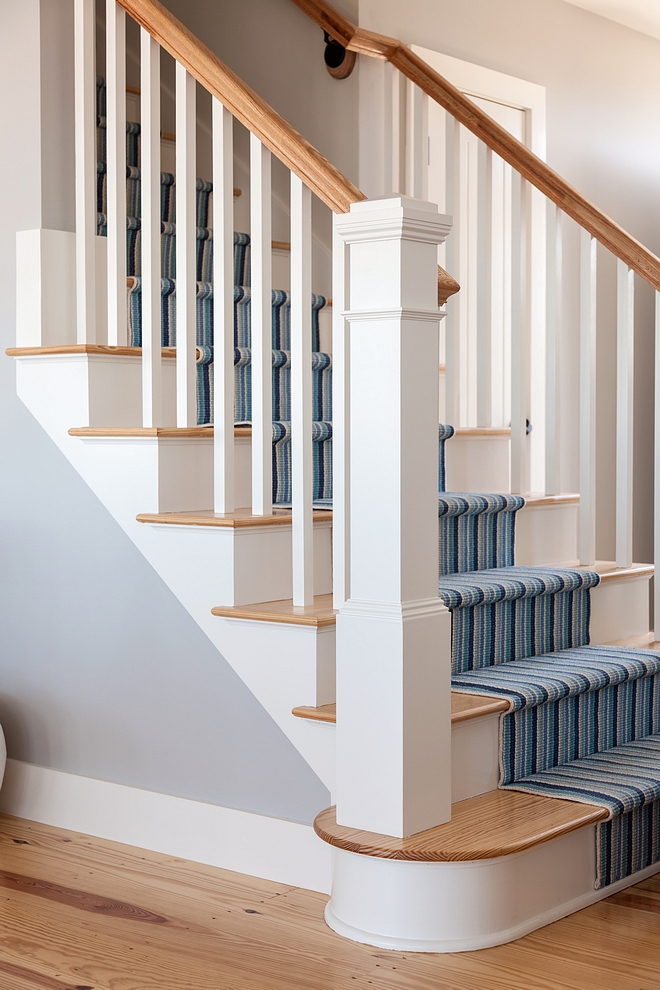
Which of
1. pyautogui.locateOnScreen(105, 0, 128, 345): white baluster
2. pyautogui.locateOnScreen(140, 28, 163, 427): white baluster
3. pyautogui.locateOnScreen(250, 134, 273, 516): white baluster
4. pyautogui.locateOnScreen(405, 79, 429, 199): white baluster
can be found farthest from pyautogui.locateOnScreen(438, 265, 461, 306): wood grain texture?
pyautogui.locateOnScreen(405, 79, 429, 199): white baluster

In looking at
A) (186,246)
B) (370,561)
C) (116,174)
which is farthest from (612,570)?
(116,174)

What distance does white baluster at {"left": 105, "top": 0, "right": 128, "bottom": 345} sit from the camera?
9.10ft

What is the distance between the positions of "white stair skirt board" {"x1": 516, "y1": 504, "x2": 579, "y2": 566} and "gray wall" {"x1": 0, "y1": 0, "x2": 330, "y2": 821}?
1134 millimetres

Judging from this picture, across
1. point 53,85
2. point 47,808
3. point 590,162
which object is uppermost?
point 590,162

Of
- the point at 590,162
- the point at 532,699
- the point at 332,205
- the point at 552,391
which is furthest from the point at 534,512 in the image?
the point at 590,162

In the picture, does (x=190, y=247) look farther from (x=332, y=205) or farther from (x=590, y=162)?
(x=590, y=162)

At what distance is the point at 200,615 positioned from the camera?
258cm

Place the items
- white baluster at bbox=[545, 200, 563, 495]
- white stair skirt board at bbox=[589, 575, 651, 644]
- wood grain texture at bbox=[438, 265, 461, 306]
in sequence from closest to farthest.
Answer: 1. wood grain texture at bbox=[438, 265, 461, 306]
2. white stair skirt board at bbox=[589, 575, 651, 644]
3. white baluster at bbox=[545, 200, 563, 495]

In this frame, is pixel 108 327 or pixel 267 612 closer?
pixel 267 612

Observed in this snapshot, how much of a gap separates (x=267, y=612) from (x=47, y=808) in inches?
38.1

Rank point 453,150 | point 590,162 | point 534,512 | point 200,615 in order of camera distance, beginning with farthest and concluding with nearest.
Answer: point 590,162
point 453,150
point 534,512
point 200,615

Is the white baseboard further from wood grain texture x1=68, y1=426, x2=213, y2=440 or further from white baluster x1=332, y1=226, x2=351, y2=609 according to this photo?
wood grain texture x1=68, y1=426, x2=213, y2=440

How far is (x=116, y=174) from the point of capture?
2783 mm

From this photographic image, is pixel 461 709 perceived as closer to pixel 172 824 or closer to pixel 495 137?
pixel 172 824
